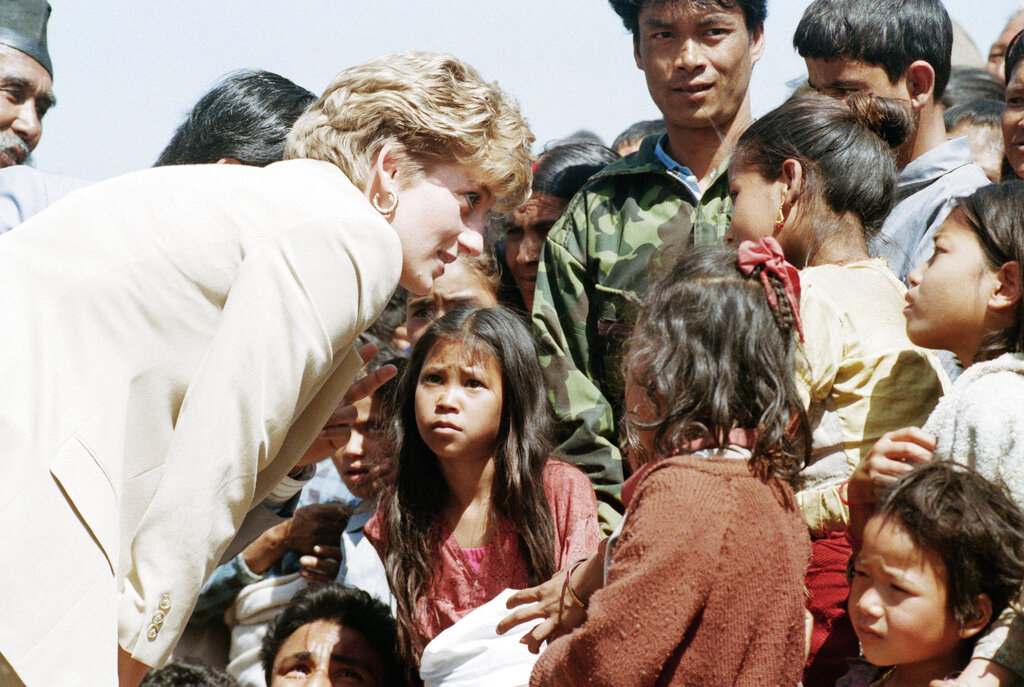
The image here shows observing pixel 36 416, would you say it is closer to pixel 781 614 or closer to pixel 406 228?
pixel 406 228

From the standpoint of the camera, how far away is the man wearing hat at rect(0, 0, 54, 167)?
4805 mm

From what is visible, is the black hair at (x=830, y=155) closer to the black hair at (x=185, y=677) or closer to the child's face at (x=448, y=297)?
the child's face at (x=448, y=297)

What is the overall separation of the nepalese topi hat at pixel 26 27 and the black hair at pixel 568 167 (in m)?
2.34

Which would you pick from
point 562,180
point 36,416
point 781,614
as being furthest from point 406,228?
point 562,180

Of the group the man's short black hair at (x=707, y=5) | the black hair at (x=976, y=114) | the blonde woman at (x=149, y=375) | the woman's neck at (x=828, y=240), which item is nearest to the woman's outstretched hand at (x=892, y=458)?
the woman's neck at (x=828, y=240)

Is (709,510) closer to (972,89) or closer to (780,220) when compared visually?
(780,220)

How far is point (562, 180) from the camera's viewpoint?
4.60 metres

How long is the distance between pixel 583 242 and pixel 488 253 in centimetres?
88

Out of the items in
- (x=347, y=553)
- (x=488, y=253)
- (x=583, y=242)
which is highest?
(x=583, y=242)

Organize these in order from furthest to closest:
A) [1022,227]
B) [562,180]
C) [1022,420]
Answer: [562,180]
[1022,227]
[1022,420]

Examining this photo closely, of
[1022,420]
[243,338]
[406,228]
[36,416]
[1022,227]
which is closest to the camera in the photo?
[36,416]

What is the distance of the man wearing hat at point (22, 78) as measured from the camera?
15.8 feet

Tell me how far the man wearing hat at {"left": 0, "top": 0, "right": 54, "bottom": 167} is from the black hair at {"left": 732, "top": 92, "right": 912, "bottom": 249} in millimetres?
3280

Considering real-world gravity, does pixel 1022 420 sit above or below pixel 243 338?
below
